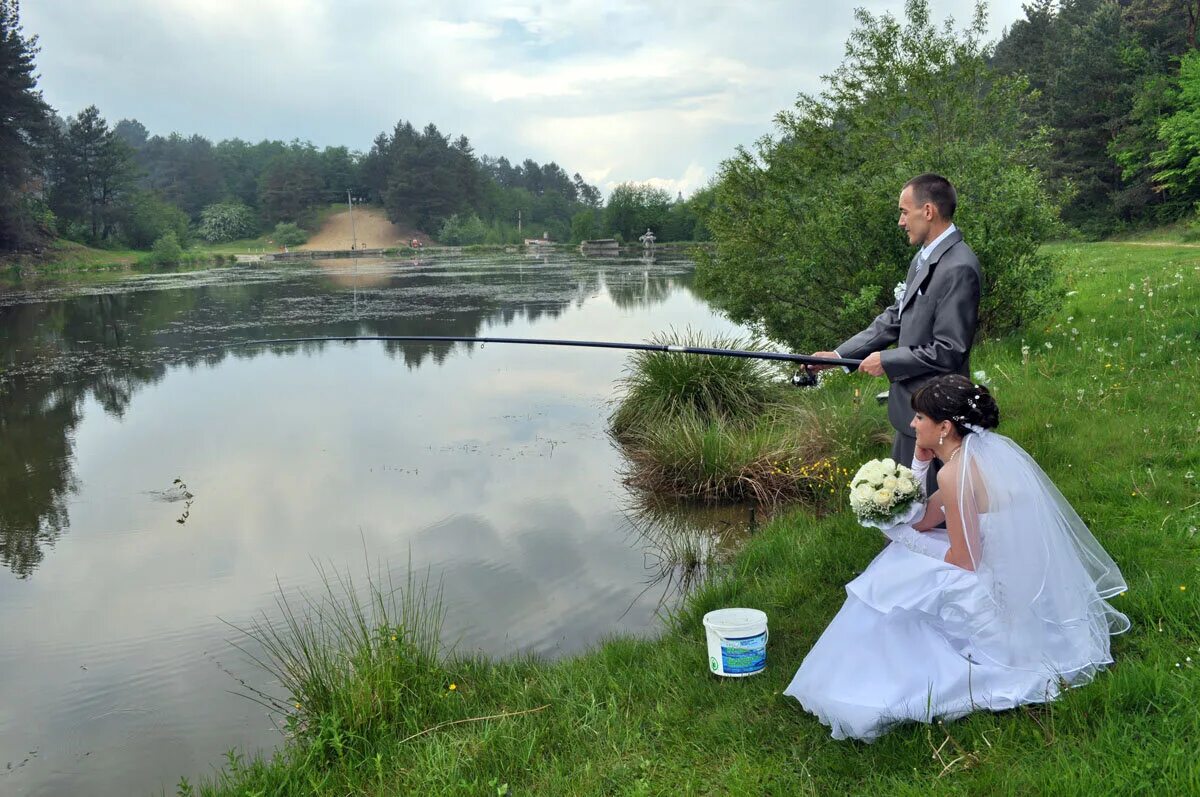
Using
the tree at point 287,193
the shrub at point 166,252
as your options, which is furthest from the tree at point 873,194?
the tree at point 287,193

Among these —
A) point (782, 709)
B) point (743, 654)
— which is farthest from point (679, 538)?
point (782, 709)

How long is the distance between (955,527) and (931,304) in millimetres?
1237

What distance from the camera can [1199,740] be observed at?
2689 millimetres

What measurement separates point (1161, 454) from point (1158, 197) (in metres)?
39.8

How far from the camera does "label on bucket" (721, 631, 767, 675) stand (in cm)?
388

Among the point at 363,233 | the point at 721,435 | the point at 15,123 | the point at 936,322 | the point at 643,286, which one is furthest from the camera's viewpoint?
the point at 363,233

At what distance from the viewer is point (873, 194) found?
9.12m

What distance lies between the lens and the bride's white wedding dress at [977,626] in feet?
10.3

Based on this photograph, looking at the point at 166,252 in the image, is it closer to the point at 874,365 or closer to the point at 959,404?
the point at 874,365

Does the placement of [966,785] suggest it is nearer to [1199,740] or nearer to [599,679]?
[1199,740]

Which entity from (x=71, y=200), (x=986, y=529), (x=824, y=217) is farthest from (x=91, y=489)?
(x=71, y=200)

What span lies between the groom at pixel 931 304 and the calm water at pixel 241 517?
2507mm

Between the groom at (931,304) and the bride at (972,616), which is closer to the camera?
the bride at (972,616)

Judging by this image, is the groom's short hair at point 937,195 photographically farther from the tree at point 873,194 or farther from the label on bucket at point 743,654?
the tree at point 873,194
